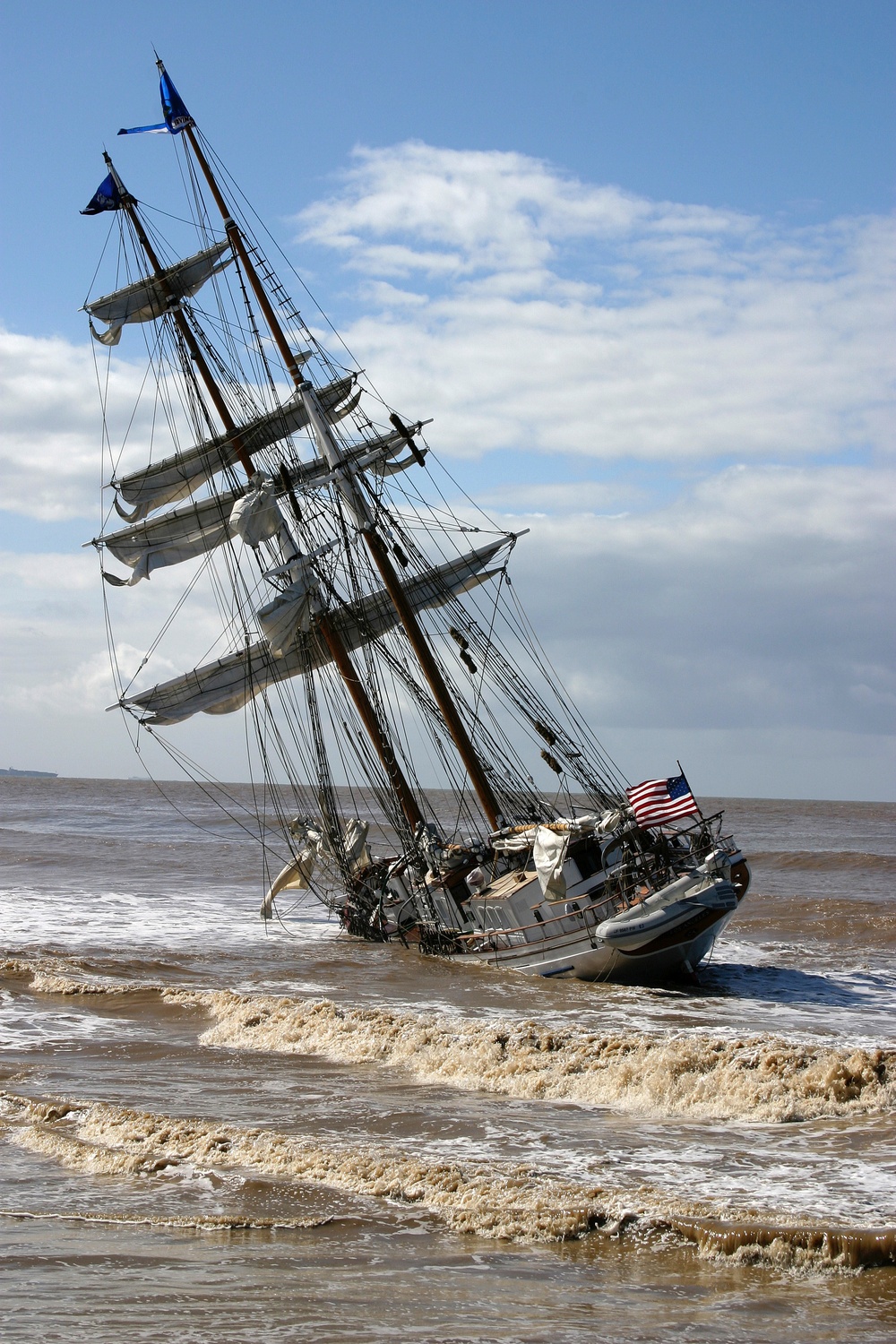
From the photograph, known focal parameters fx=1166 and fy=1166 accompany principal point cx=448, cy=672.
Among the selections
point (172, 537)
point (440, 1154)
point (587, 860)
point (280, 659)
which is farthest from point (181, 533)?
point (440, 1154)

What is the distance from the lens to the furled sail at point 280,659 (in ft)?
123

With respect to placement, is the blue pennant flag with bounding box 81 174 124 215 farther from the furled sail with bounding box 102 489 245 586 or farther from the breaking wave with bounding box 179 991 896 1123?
the breaking wave with bounding box 179 991 896 1123

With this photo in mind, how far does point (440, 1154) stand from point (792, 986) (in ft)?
50.3

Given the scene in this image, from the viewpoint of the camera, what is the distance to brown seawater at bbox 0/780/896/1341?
9.15 m

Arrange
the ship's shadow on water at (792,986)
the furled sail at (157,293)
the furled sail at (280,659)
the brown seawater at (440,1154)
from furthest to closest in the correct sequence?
the furled sail at (157,293) → the furled sail at (280,659) → the ship's shadow on water at (792,986) → the brown seawater at (440,1154)

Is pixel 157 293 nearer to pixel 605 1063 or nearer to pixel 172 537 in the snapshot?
pixel 172 537

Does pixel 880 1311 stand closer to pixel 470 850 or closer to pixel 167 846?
pixel 470 850

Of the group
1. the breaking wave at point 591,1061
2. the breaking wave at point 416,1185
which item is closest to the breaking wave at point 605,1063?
the breaking wave at point 591,1061

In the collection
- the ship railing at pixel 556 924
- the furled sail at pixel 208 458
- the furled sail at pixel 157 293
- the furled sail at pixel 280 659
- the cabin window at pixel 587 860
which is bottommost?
the ship railing at pixel 556 924

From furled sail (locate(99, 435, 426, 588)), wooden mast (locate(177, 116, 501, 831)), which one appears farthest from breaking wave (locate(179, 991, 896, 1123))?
furled sail (locate(99, 435, 426, 588))

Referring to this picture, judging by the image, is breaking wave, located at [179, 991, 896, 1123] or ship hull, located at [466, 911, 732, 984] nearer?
breaking wave, located at [179, 991, 896, 1123]

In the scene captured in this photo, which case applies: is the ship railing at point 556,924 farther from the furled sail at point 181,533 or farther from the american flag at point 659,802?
the furled sail at point 181,533

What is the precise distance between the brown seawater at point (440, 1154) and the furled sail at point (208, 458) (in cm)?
1982

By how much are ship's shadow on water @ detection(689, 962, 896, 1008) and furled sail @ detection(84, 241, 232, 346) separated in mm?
29408
